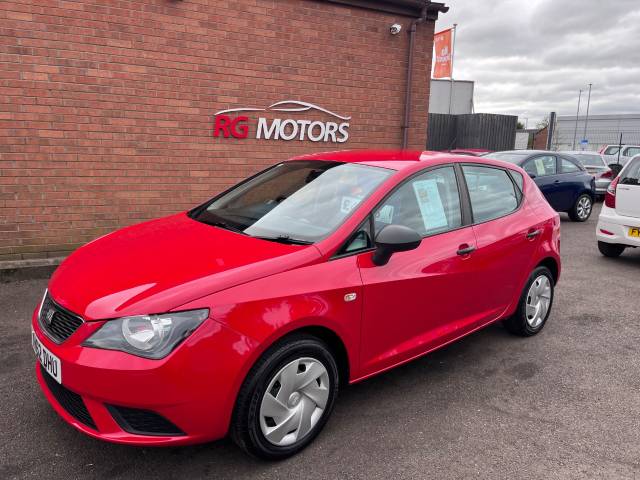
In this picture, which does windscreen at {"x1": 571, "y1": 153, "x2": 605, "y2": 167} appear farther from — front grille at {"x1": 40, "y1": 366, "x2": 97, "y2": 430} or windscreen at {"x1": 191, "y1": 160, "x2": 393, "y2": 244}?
front grille at {"x1": 40, "y1": 366, "x2": 97, "y2": 430}

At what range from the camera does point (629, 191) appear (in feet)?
22.0

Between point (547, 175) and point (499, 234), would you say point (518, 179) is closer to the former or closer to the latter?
point (499, 234)

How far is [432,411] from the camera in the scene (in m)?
3.17

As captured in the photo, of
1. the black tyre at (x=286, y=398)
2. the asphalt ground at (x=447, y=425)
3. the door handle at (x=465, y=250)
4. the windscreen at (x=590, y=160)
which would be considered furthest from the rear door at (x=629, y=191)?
the windscreen at (x=590, y=160)

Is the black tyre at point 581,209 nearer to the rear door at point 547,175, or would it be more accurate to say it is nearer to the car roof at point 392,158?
the rear door at point 547,175

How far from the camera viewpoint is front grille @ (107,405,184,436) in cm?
225

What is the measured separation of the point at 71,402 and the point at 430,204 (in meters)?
2.36

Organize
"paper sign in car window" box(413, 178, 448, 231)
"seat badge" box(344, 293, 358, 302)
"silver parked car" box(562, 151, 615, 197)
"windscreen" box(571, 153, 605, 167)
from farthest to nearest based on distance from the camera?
"windscreen" box(571, 153, 605, 167) → "silver parked car" box(562, 151, 615, 197) → "paper sign in car window" box(413, 178, 448, 231) → "seat badge" box(344, 293, 358, 302)

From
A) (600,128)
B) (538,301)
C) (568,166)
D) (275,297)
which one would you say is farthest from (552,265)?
(600,128)

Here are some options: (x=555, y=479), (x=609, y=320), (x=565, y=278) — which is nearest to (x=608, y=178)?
(x=565, y=278)

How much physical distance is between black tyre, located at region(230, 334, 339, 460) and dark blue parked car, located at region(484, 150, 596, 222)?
8.31 meters

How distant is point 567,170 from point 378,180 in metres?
9.02

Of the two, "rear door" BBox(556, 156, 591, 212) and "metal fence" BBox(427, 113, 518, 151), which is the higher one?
"metal fence" BBox(427, 113, 518, 151)

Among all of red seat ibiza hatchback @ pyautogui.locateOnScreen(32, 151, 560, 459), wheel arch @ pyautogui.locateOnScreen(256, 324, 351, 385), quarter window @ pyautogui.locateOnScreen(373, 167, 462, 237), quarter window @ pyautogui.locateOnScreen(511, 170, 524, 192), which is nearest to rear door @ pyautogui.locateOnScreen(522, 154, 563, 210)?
quarter window @ pyautogui.locateOnScreen(511, 170, 524, 192)
